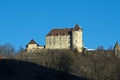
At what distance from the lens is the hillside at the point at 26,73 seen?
203ft

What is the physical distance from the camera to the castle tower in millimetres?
157488

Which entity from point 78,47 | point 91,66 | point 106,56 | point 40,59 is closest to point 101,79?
point 91,66

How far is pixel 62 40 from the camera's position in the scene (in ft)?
535

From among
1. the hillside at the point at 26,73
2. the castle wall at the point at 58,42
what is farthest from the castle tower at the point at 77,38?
the hillside at the point at 26,73

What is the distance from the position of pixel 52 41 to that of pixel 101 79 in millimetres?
67417

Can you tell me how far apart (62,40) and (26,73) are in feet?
327

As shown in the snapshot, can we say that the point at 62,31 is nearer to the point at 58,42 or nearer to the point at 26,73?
the point at 58,42

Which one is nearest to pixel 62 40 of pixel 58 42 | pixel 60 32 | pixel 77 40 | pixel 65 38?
pixel 65 38

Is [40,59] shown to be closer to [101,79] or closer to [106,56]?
[106,56]

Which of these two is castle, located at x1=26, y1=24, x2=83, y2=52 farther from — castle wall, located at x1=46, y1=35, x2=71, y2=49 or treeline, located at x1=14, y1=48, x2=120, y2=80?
treeline, located at x1=14, y1=48, x2=120, y2=80

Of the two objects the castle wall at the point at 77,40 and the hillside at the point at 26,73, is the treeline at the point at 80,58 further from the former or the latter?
the hillside at the point at 26,73

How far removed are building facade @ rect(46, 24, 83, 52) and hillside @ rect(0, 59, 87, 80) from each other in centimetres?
9071

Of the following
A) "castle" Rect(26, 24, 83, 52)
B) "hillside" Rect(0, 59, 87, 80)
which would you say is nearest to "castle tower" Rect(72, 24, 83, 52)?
"castle" Rect(26, 24, 83, 52)

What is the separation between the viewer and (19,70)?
6431 cm
